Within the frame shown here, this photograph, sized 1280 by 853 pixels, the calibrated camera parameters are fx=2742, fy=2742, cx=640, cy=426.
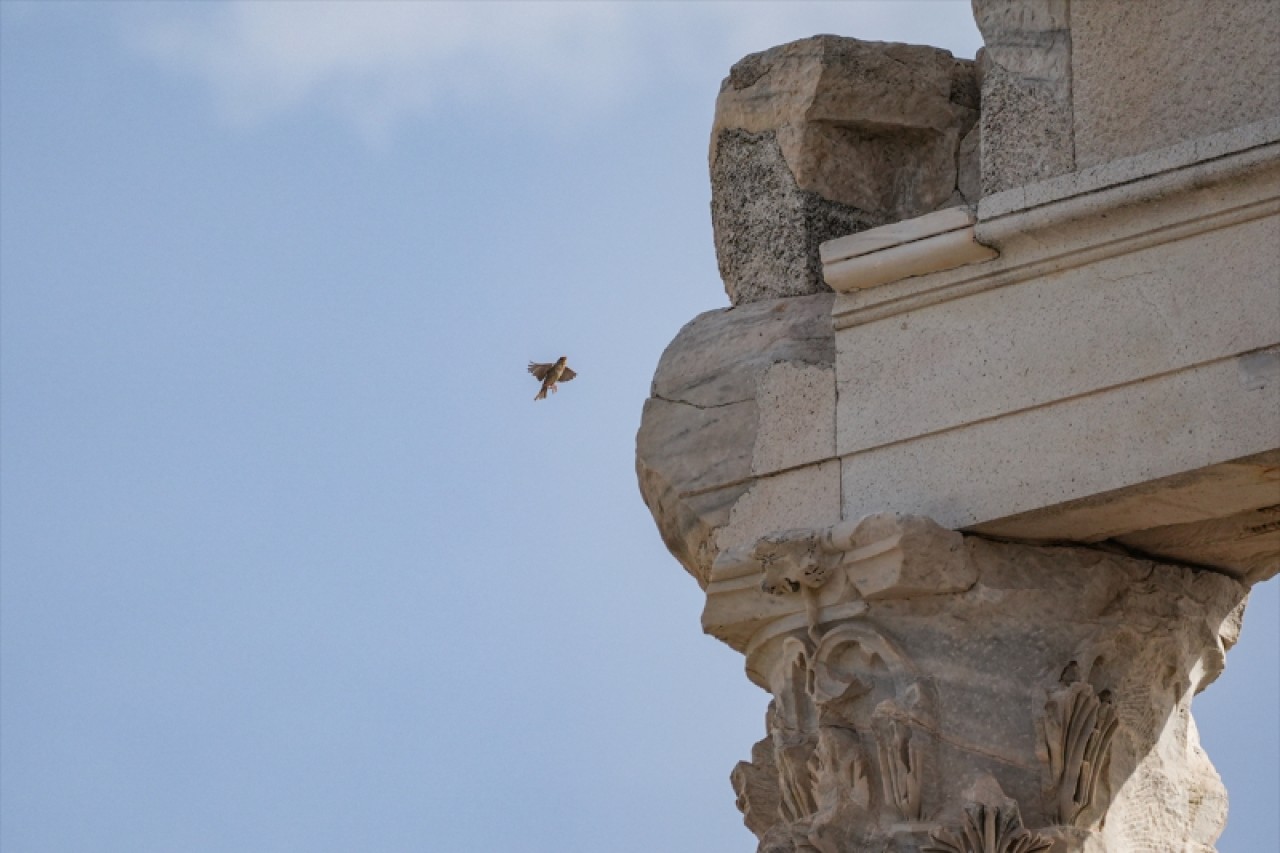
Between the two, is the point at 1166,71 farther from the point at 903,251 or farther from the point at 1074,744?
the point at 1074,744

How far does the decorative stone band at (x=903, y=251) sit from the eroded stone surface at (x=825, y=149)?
12.7 inches

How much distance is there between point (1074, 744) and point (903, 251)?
4.68 feet

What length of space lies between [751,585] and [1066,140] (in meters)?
1.44

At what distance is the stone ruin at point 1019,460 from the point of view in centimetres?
673

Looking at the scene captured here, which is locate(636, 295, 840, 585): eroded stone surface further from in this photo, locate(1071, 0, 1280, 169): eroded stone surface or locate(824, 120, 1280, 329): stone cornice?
locate(1071, 0, 1280, 169): eroded stone surface

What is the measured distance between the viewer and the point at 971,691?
269 inches

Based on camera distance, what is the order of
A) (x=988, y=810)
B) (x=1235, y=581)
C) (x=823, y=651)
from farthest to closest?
(x=1235, y=581)
(x=823, y=651)
(x=988, y=810)

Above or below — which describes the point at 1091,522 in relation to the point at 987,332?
below

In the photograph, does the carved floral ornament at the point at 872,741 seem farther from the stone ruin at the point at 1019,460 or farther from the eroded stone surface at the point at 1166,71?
the eroded stone surface at the point at 1166,71

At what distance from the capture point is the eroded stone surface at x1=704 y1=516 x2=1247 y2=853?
264 inches

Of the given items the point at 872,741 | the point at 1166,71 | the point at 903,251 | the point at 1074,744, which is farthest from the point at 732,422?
the point at 1166,71

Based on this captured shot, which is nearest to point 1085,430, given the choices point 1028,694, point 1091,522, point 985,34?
point 1091,522

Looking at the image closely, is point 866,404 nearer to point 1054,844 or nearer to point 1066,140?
point 1066,140

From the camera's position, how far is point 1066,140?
23.8 feet
